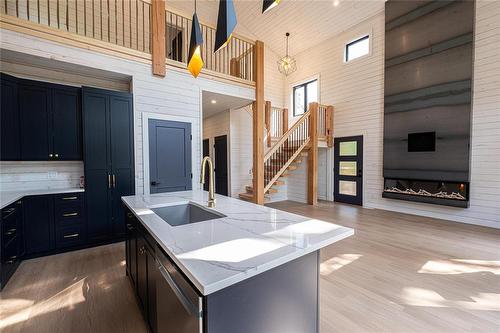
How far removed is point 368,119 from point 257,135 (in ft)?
11.5

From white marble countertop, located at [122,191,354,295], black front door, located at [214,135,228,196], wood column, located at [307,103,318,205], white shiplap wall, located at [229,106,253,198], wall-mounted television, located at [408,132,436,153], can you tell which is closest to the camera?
white marble countertop, located at [122,191,354,295]

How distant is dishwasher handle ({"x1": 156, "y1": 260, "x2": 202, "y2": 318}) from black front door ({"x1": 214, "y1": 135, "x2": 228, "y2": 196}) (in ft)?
20.6

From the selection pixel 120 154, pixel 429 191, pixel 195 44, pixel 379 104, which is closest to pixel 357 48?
pixel 379 104

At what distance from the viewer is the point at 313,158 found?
7027 millimetres

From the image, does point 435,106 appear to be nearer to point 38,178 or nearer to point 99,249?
point 99,249

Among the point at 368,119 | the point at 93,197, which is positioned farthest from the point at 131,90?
the point at 368,119

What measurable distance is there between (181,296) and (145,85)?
4.05 metres

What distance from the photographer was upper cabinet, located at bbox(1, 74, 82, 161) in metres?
3.12

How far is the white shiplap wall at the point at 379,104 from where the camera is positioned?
15.0ft

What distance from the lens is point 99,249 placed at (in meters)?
3.61

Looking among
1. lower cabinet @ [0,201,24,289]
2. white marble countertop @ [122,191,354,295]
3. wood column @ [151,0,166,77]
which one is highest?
wood column @ [151,0,166,77]

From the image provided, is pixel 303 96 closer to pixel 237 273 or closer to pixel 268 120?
pixel 268 120

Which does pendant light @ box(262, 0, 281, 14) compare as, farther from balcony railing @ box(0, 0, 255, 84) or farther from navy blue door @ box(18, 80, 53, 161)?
navy blue door @ box(18, 80, 53, 161)

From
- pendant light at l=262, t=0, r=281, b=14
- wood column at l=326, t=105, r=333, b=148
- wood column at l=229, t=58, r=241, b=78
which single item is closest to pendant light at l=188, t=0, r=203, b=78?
pendant light at l=262, t=0, r=281, b=14
